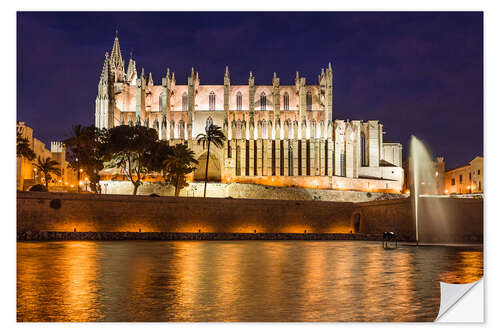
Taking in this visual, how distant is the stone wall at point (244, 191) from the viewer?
49094mm

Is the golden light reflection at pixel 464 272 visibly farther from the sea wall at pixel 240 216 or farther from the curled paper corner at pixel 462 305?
the sea wall at pixel 240 216

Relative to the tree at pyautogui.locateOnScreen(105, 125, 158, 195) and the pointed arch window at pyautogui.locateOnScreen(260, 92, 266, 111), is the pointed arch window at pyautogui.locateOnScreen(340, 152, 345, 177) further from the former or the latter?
the tree at pyautogui.locateOnScreen(105, 125, 158, 195)

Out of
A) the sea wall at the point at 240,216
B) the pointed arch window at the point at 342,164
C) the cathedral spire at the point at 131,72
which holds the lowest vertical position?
the sea wall at the point at 240,216

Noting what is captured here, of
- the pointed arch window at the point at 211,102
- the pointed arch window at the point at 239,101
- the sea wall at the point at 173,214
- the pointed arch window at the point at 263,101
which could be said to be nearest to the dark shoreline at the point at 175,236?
the sea wall at the point at 173,214

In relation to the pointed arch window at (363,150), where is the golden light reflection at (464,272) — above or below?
below

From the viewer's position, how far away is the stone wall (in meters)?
49.1

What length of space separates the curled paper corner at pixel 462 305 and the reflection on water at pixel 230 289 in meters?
0.17

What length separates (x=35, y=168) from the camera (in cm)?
5203

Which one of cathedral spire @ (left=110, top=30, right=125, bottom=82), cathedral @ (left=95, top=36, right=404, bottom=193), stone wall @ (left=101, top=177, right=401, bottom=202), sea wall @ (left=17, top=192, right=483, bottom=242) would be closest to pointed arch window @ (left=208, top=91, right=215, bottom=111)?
cathedral @ (left=95, top=36, right=404, bottom=193)

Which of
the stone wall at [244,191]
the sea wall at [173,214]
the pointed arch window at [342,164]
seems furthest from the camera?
the pointed arch window at [342,164]

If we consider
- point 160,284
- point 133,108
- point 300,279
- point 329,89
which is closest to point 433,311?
point 300,279

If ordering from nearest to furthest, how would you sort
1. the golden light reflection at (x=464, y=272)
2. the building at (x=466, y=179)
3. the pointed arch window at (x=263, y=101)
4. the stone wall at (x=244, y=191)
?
the golden light reflection at (x=464, y=272) < the building at (x=466, y=179) < the stone wall at (x=244, y=191) < the pointed arch window at (x=263, y=101)

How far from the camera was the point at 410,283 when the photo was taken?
1038cm

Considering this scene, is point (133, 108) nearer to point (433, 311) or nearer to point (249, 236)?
point (249, 236)
